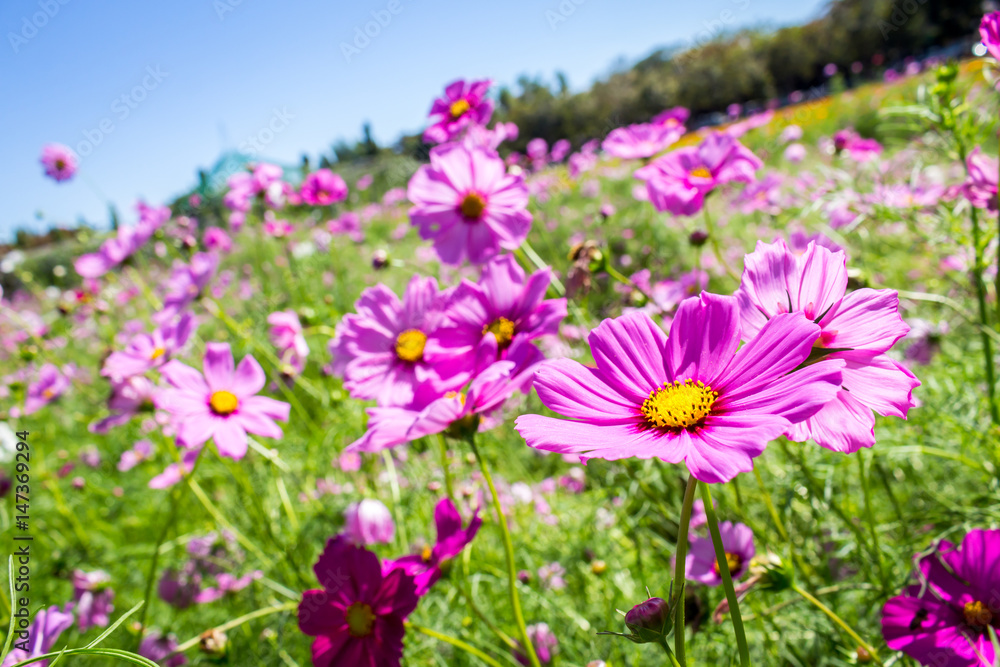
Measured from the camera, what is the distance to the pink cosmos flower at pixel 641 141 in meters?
1.24

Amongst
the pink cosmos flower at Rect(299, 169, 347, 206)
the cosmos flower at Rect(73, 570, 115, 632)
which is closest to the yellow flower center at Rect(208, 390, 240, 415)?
the cosmos flower at Rect(73, 570, 115, 632)

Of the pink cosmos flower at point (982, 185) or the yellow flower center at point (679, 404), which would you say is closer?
the yellow flower center at point (679, 404)

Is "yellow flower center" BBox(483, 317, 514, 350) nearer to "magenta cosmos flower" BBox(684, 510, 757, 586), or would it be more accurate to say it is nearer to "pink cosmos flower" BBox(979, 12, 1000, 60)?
"magenta cosmos flower" BBox(684, 510, 757, 586)

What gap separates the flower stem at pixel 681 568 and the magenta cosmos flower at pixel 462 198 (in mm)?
613

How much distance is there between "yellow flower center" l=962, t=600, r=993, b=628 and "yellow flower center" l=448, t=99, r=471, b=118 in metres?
1.03

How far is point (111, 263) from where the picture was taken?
1.77m

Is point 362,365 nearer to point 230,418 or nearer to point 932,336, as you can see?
point 230,418

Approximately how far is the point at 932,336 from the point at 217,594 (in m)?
1.82

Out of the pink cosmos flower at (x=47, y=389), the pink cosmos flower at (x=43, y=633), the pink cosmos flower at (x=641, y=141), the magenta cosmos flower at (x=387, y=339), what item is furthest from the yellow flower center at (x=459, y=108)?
the pink cosmos flower at (x=47, y=389)

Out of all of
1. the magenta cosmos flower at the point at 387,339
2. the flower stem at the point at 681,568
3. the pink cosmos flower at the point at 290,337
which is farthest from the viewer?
the pink cosmos flower at the point at 290,337

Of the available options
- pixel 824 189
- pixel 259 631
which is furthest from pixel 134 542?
pixel 824 189

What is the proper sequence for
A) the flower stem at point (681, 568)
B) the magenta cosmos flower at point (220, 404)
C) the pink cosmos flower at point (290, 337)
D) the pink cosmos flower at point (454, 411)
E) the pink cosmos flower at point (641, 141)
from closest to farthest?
the flower stem at point (681, 568) → the pink cosmos flower at point (454, 411) → the magenta cosmos flower at point (220, 404) → the pink cosmos flower at point (641, 141) → the pink cosmos flower at point (290, 337)

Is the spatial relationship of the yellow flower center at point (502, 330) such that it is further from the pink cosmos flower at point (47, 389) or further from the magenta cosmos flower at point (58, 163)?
the magenta cosmos flower at point (58, 163)

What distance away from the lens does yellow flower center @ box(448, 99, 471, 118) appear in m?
1.09
